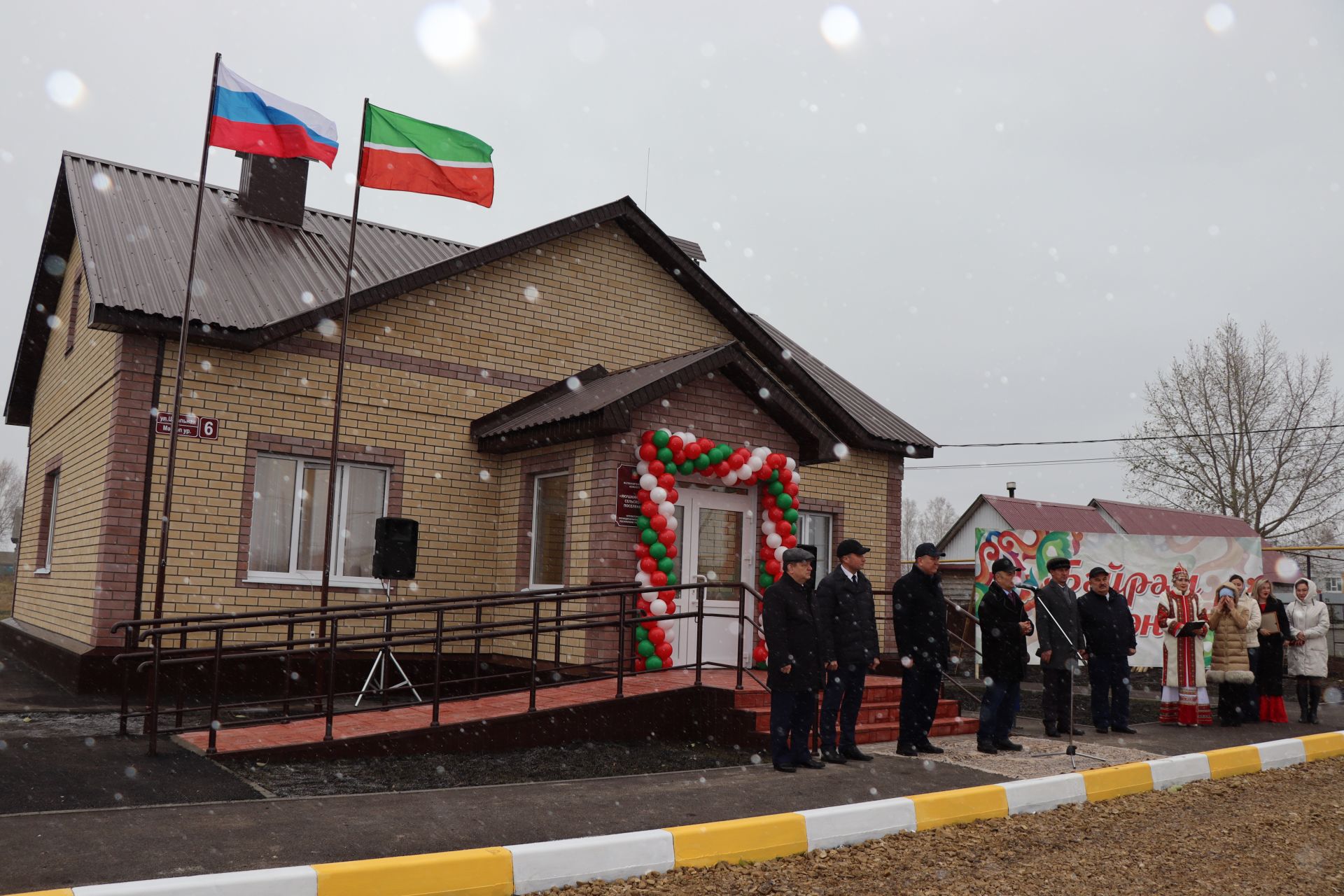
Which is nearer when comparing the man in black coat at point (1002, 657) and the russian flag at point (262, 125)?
the man in black coat at point (1002, 657)

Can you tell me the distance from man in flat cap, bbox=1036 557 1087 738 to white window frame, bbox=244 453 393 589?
682 centimetres

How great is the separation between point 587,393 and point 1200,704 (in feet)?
23.9

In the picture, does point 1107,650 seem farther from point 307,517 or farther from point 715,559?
point 307,517

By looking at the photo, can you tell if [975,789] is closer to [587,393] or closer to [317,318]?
[587,393]

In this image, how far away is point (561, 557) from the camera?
11.3 meters

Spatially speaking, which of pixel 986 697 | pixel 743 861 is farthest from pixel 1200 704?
pixel 743 861

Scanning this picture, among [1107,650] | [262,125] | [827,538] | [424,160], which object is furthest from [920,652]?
[262,125]

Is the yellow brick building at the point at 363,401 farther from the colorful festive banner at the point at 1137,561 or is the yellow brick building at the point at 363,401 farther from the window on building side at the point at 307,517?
the colorful festive banner at the point at 1137,561

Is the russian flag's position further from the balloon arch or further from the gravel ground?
the gravel ground

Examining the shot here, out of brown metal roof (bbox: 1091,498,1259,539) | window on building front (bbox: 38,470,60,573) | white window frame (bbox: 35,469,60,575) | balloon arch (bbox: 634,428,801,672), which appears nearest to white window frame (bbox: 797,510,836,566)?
balloon arch (bbox: 634,428,801,672)

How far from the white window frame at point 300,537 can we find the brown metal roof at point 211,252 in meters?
1.61

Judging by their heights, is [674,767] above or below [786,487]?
below

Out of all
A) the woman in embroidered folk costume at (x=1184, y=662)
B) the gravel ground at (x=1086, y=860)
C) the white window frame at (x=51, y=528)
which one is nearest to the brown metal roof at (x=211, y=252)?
the white window frame at (x=51, y=528)

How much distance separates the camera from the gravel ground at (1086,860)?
4875mm
